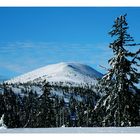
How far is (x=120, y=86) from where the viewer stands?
14.1m

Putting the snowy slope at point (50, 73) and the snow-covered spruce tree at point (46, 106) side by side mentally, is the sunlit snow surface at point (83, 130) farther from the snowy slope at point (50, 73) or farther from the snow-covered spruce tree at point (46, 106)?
the snow-covered spruce tree at point (46, 106)

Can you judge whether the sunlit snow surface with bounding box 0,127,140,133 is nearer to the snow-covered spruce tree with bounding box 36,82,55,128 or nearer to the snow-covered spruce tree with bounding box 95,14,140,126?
the snow-covered spruce tree with bounding box 95,14,140,126

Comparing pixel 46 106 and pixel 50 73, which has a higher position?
pixel 50 73

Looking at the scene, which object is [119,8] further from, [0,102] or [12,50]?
[0,102]

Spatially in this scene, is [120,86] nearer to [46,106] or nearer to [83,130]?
[83,130]

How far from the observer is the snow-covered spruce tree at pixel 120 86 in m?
13.9

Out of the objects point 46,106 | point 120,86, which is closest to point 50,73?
point 46,106

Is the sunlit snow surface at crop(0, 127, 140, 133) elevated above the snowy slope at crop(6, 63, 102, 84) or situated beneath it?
situated beneath

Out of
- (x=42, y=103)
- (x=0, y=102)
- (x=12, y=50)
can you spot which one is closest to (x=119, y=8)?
(x=12, y=50)

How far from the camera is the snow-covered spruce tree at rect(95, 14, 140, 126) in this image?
13852mm

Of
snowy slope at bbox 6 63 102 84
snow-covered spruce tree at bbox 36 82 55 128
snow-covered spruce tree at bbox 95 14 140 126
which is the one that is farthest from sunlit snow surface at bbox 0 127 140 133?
snow-covered spruce tree at bbox 36 82 55 128
